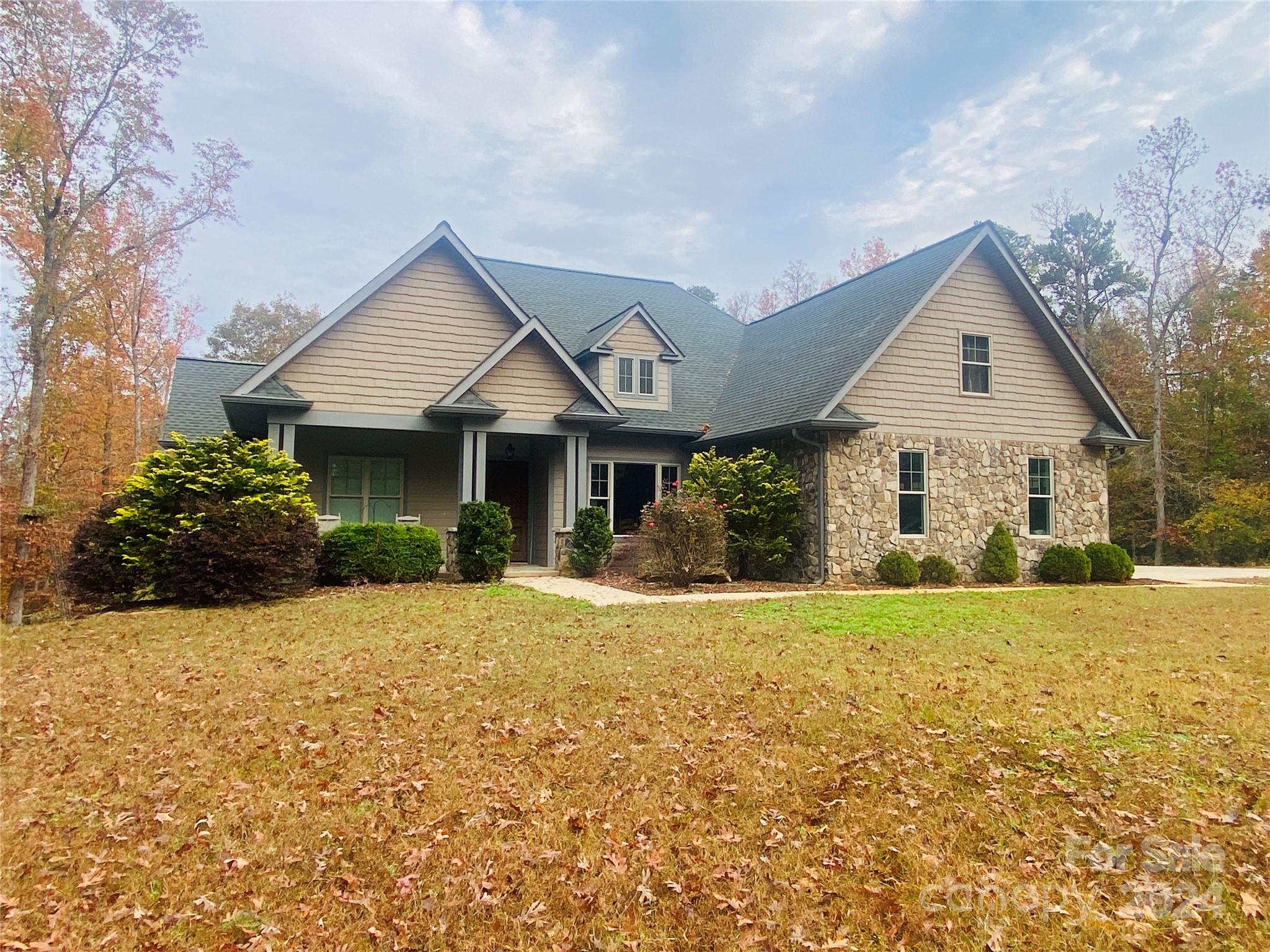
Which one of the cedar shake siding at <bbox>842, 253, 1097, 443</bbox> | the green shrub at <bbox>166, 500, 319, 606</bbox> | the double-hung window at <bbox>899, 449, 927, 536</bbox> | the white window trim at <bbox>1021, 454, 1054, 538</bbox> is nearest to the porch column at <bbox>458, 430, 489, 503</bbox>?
the green shrub at <bbox>166, 500, 319, 606</bbox>

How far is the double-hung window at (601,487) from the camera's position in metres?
17.1

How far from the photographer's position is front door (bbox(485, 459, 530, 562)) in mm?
A: 17188

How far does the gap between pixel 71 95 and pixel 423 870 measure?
20.3 meters

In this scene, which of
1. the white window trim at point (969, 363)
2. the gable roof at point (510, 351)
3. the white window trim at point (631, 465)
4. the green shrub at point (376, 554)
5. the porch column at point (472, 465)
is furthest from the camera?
the white window trim at point (631, 465)

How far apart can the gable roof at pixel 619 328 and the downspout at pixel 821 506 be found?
169 inches

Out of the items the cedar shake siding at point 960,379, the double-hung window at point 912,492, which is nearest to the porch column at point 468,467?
the cedar shake siding at point 960,379

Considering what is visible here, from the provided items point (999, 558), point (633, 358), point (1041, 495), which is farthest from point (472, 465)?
point (1041, 495)

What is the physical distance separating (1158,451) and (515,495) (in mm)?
23851

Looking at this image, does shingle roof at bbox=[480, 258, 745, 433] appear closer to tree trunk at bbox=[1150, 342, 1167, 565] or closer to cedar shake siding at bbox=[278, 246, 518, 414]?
cedar shake siding at bbox=[278, 246, 518, 414]

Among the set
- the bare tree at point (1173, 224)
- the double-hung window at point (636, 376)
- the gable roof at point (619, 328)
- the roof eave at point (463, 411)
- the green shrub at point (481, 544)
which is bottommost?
the green shrub at point (481, 544)

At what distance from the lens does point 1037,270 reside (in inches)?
1446

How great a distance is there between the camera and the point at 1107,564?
53.7 feet

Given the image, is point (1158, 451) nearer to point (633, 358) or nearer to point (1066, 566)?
point (1066, 566)

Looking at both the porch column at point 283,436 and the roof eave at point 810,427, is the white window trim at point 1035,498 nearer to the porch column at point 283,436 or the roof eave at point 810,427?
the roof eave at point 810,427
